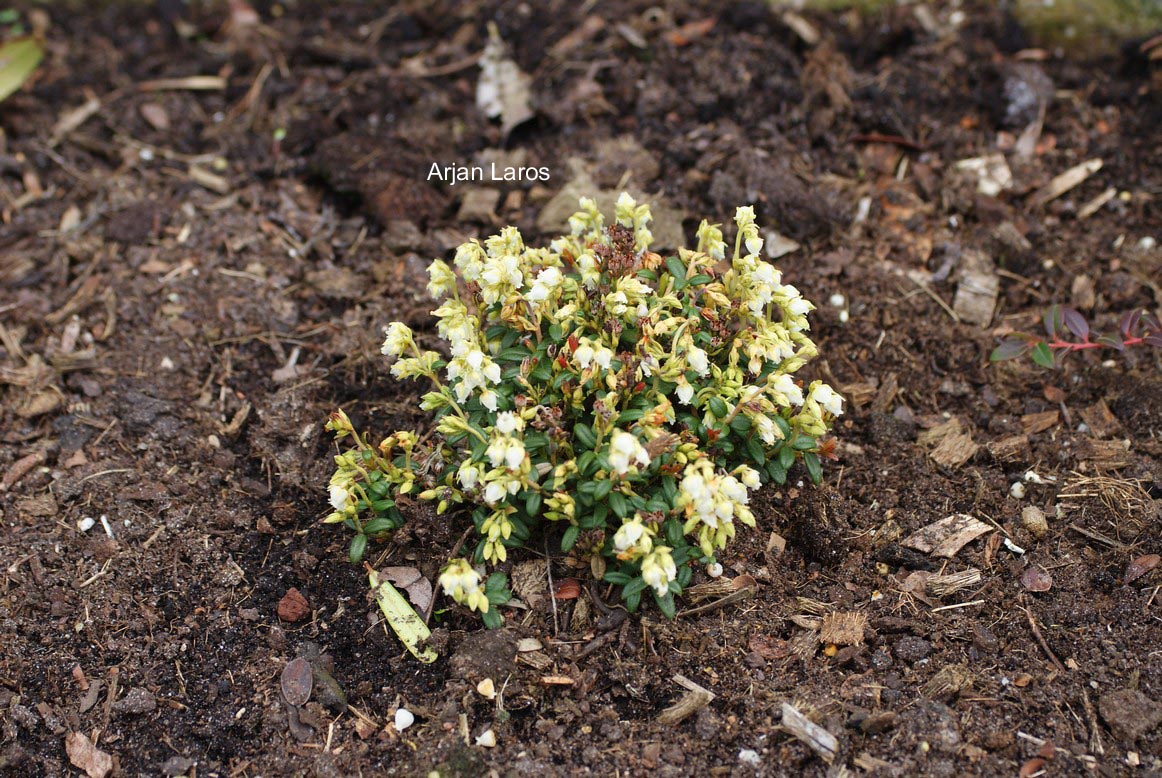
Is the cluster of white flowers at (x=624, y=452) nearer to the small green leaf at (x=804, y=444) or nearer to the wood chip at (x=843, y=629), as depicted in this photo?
the small green leaf at (x=804, y=444)

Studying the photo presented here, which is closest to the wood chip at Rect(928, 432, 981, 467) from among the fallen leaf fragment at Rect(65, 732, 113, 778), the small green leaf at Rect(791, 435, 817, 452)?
the small green leaf at Rect(791, 435, 817, 452)

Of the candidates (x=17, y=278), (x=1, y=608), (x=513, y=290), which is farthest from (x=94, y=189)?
(x=513, y=290)

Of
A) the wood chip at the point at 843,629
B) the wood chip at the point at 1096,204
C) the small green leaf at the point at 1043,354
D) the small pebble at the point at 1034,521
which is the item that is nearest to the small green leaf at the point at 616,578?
the wood chip at the point at 843,629

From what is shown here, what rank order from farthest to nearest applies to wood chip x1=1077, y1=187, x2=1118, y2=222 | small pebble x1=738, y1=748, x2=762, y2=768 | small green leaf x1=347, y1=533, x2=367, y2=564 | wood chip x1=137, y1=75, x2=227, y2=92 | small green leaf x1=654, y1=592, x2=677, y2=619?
1. wood chip x1=137, y1=75, x2=227, y2=92
2. wood chip x1=1077, y1=187, x2=1118, y2=222
3. small green leaf x1=347, y1=533, x2=367, y2=564
4. small green leaf x1=654, y1=592, x2=677, y2=619
5. small pebble x1=738, y1=748, x2=762, y2=768

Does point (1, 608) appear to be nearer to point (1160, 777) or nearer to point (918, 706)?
point (918, 706)

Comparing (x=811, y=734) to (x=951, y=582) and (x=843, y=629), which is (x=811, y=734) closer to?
(x=843, y=629)

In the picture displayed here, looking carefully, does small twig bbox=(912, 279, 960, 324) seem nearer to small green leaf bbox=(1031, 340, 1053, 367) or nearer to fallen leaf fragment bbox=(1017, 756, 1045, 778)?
small green leaf bbox=(1031, 340, 1053, 367)
